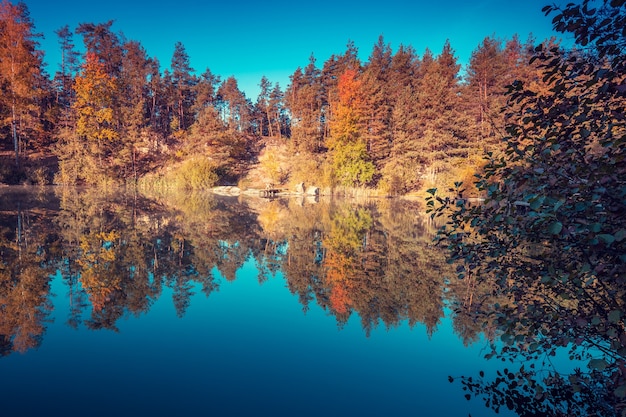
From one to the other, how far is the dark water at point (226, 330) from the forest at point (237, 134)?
23648mm

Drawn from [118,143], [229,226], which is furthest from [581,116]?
[118,143]

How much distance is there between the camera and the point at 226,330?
5.77 meters

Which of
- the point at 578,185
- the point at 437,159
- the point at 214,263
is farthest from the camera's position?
the point at 437,159

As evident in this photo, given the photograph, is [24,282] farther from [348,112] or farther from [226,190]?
[348,112]

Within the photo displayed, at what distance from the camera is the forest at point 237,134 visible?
34156 millimetres

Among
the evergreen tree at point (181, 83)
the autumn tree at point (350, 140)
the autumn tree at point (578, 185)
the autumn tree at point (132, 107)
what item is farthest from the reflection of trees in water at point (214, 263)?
the evergreen tree at point (181, 83)

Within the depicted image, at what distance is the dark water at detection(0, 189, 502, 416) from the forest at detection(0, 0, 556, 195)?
77.6 ft

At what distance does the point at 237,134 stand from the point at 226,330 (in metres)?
44.8

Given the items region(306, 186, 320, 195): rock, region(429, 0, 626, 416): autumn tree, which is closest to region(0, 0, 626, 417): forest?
region(429, 0, 626, 416): autumn tree

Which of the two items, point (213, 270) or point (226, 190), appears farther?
point (226, 190)

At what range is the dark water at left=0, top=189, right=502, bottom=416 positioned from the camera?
154 inches

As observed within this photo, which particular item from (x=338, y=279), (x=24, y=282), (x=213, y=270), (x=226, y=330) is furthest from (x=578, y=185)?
(x=24, y=282)

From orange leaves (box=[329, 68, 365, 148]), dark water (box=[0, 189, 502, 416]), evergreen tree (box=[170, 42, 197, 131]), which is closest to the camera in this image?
dark water (box=[0, 189, 502, 416])

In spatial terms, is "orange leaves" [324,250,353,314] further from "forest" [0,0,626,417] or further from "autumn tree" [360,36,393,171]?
"autumn tree" [360,36,393,171]
